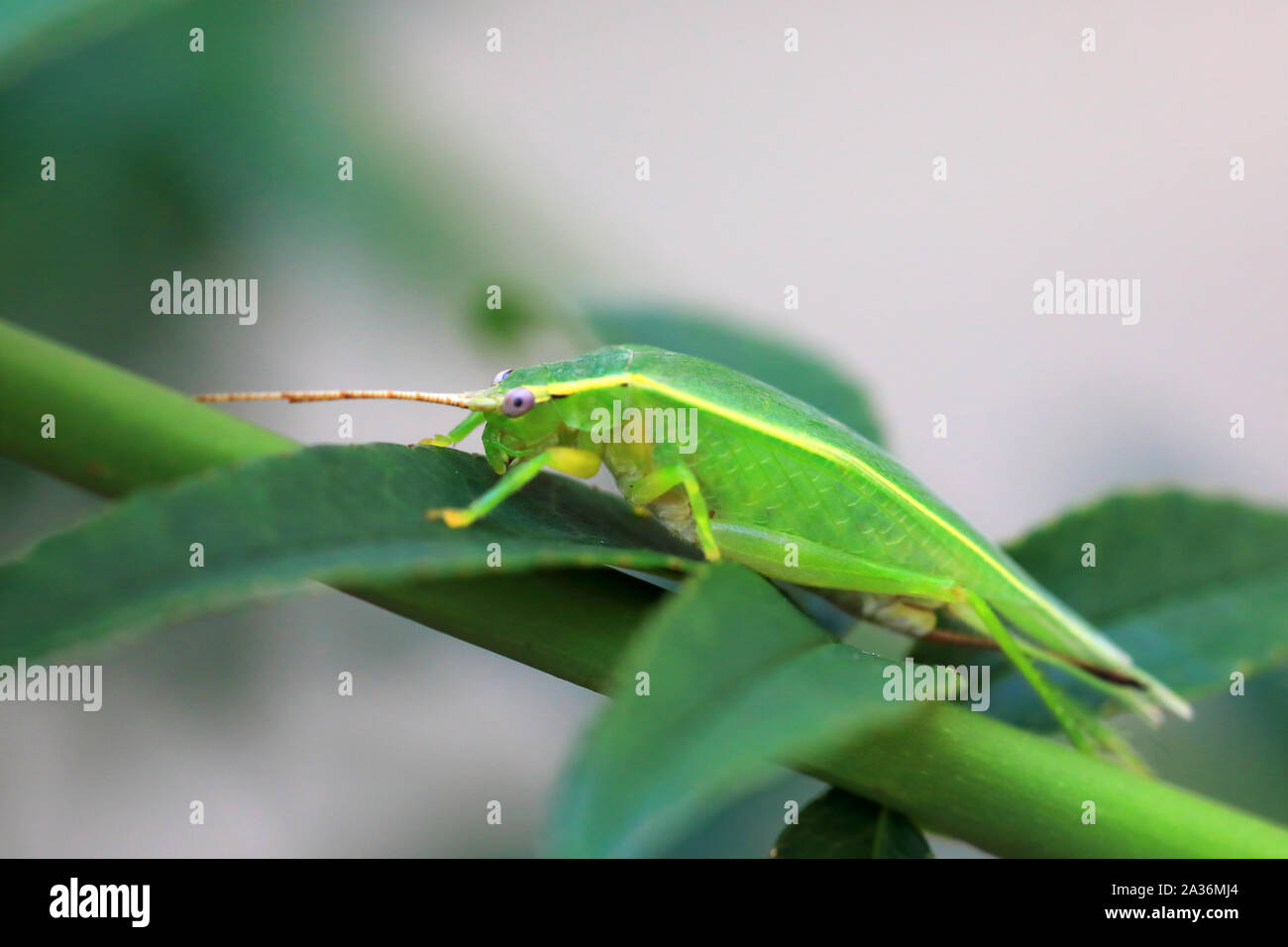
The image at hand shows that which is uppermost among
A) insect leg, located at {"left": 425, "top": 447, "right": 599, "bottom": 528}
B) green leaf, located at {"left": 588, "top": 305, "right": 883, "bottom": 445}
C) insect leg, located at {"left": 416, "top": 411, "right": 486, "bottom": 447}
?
green leaf, located at {"left": 588, "top": 305, "right": 883, "bottom": 445}

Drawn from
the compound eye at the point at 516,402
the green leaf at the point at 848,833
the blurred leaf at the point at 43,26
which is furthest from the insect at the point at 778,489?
the blurred leaf at the point at 43,26

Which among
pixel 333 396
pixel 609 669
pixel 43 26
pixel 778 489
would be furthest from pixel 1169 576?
pixel 43 26

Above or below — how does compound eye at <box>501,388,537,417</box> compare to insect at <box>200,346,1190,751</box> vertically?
above

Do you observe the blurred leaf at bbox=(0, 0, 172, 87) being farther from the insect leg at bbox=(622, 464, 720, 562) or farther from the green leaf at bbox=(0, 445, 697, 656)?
the insect leg at bbox=(622, 464, 720, 562)

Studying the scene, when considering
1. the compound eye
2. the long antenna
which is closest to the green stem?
the long antenna

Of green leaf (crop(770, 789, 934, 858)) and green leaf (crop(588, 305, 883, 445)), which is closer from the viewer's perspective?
green leaf (crop(770, 789, 934, 858))

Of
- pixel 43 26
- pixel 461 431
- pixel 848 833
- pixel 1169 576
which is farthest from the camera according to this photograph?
pixel 461 431

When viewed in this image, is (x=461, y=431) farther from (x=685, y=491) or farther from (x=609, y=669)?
(x=609, y=669)
